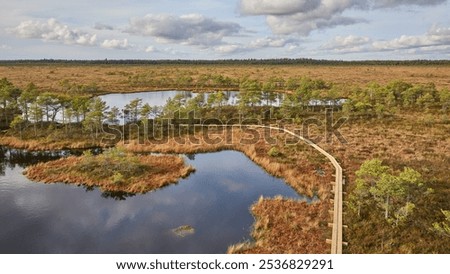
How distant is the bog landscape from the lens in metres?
22.5

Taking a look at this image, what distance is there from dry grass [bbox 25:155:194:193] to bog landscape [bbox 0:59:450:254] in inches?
6.7

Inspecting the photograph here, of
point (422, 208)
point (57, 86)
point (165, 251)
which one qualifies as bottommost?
point (165, 251)

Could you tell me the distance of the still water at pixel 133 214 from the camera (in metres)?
22.5

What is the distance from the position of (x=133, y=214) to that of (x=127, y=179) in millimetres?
5355

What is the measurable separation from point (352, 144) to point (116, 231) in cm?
2744

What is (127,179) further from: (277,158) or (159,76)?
(159,76)

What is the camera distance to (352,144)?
40.0m

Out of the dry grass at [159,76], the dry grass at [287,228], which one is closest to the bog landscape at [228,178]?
the dry grass at [287,228]

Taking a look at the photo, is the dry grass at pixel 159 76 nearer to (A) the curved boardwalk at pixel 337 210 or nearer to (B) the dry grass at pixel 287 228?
(A) the curved boardwalk at pixel 337 210

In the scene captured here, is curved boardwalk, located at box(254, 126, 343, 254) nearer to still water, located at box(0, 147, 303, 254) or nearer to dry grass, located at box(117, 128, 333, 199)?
dry grass, located at box(117, 128, 333, 199)

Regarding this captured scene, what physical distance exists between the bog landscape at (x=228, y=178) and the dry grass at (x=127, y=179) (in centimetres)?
17
